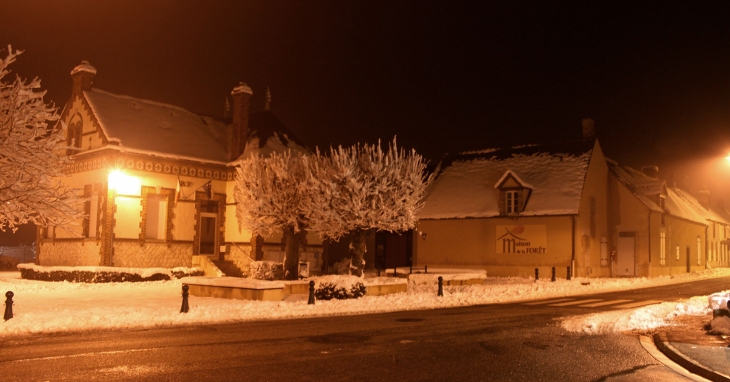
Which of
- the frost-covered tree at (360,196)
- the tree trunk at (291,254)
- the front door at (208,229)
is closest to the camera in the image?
the frost-covered tree at (360,196)

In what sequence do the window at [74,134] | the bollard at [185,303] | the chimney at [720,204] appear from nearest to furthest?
the bollard at [185,303] < the window at [74,134] < the chimney at [720,204]

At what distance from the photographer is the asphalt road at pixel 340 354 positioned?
9781 millimetres

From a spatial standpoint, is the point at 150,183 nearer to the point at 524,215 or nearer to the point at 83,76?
the point at 83,76

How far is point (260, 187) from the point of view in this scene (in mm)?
26641

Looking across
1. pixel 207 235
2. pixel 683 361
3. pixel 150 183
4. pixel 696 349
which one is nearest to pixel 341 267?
pixel 207 235

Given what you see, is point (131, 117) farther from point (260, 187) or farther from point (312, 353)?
point (312, 353)

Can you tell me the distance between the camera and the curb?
9.77 metres

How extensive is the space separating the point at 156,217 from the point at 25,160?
13010mm

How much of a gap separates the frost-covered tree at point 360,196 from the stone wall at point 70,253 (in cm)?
1057

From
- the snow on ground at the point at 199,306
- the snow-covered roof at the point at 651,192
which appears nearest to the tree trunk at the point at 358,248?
the snow on ground at the point at 199,306

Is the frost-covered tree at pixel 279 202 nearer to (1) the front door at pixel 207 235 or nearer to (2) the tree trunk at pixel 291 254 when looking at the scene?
(2) the tree trunk at pixel 291 254

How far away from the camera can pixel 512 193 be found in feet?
130

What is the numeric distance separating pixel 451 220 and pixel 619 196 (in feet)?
36.8

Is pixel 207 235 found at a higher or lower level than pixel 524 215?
lower
